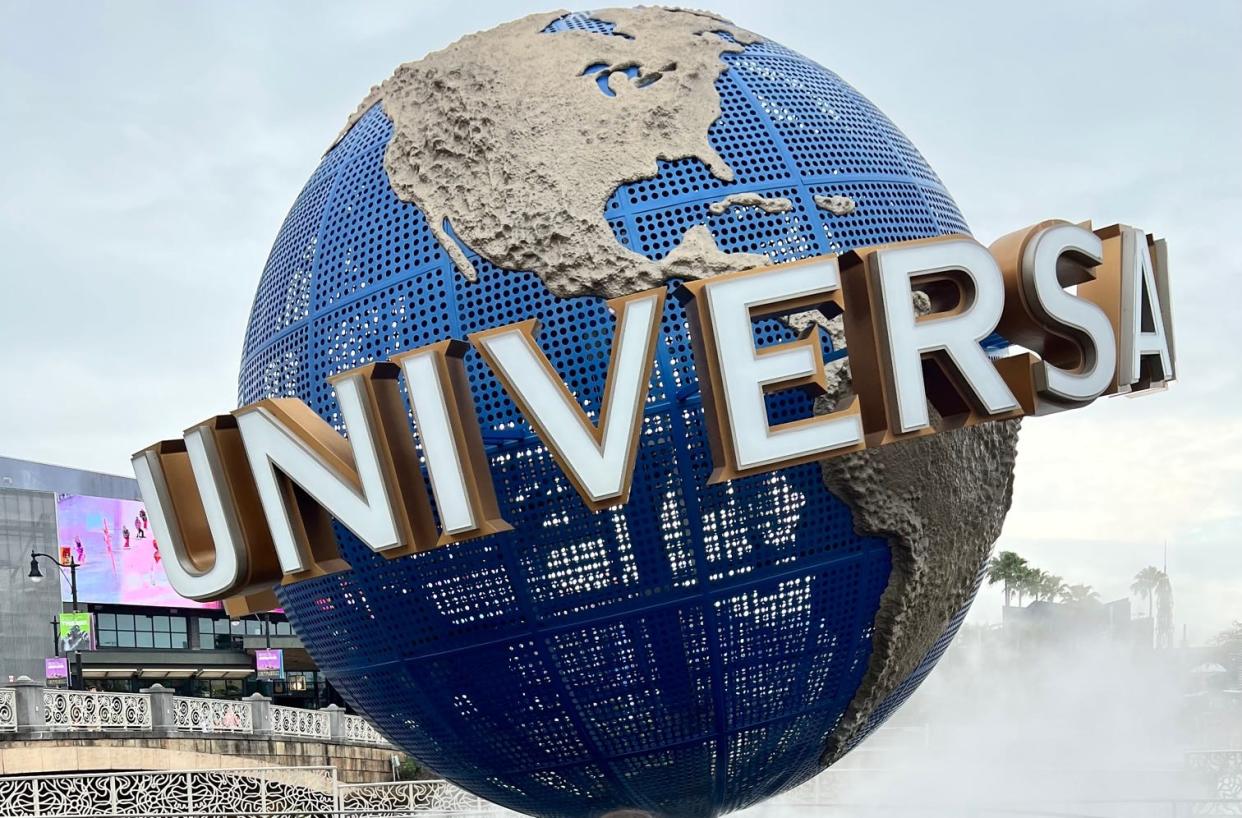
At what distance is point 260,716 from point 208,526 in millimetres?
18374

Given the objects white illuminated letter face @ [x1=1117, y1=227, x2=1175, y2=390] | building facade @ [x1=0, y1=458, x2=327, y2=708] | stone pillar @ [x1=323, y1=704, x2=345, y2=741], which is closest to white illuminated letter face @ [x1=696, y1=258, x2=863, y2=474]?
white illuminated letter face @ [x1=1117, y1=227, x2=1175, y2=390]

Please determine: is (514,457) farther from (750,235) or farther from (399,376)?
(750,235)

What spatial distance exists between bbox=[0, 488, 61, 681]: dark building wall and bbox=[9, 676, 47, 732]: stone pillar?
2181cm

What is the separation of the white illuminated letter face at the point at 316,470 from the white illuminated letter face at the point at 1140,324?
12.6ft

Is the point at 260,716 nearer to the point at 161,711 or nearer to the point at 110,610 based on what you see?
the point at 161,711

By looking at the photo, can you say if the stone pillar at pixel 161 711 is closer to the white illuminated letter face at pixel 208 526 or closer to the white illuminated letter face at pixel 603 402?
the white illuminated letter face at pixel 208 526

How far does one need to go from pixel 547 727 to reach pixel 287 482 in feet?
6.04

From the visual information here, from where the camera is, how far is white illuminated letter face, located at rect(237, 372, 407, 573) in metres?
6.74

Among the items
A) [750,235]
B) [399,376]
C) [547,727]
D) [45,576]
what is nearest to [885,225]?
[750,235]

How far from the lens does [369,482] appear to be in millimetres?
6762

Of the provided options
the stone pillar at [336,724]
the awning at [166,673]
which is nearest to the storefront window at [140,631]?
the awning at [166,673]

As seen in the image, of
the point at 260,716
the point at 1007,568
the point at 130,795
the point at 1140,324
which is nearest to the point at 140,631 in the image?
the point at 260,716

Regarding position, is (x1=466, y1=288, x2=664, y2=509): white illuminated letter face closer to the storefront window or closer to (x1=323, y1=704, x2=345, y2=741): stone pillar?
(x1=323, y1=704, x2=345, y2=741): stone pillar

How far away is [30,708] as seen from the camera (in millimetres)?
21297
